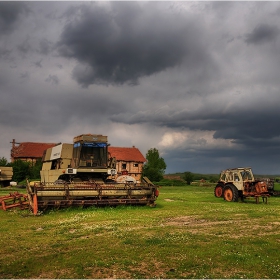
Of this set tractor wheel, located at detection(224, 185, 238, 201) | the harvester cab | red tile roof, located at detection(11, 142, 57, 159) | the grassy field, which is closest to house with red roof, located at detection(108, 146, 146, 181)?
red tile roof, located at detection(11, 142, 57, 159)

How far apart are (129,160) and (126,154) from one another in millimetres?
2806

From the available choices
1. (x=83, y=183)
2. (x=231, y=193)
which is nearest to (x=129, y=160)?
(x=231, y=193)

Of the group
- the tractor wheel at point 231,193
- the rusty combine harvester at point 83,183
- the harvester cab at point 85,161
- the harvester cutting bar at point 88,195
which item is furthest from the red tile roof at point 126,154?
the harvester cutting bar at point 88,195

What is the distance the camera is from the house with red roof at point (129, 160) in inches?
3893

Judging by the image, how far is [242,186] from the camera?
29.1 meters

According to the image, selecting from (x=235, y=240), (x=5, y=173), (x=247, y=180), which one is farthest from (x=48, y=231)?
(x=5, y=173)

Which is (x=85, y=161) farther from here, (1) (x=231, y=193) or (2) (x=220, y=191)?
(2) (x=220, y=191)

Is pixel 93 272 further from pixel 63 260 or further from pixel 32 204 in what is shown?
pixel 32 204

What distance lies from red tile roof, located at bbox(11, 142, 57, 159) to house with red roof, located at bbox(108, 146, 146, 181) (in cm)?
2074

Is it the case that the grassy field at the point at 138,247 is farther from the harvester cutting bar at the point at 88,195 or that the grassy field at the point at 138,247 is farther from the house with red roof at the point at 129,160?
the house with red roof at the point at 129,160

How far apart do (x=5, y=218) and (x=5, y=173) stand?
34.4 meters

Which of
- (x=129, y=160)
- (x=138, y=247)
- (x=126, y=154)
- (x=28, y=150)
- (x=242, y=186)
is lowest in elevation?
(x=138, y=247)

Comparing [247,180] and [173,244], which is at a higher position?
[247,180]

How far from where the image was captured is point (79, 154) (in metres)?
24.1
